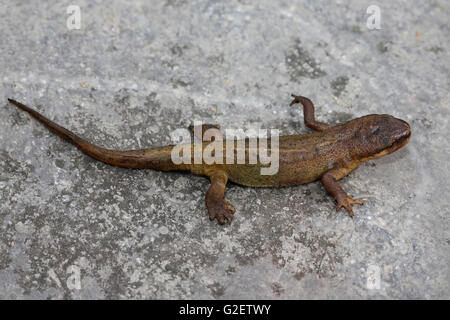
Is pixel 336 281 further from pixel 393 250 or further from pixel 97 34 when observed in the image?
pixel 97 34

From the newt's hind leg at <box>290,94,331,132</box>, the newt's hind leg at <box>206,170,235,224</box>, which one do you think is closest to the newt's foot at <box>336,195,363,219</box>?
the newt's hind leg at <box>290,94,331,132</box>

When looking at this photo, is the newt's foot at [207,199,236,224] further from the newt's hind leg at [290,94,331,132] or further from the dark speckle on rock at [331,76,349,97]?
the dark speckle on rock at [331,76,349,97]

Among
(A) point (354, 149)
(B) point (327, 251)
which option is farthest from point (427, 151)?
(B) point (327, 251)

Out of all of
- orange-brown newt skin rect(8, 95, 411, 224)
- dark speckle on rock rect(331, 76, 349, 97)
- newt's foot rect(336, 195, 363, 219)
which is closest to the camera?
newt's foot rect(336, 195, 363, 219)

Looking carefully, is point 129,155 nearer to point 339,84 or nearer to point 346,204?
point 346,204

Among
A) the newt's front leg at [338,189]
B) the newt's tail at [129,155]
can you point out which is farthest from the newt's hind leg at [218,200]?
the newt's front leg at [338,189]

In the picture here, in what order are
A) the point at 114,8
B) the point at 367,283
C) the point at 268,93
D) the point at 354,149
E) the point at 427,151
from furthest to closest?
1. the point at 114,8
2. the point at 268,93
3. the point at 427,151
4. the point at 354,149
5. the point at 367,283

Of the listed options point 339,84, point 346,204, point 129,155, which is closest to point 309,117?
point 339,84
